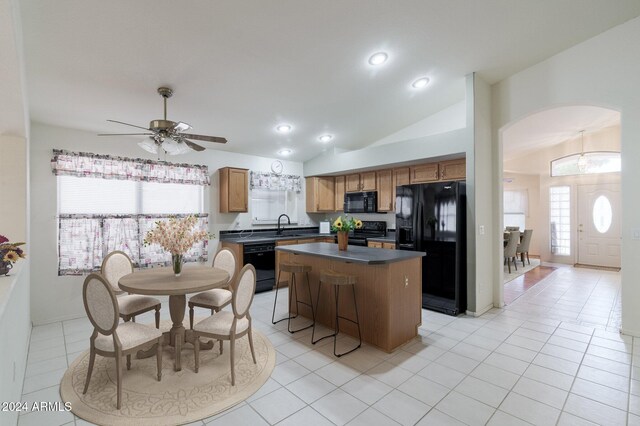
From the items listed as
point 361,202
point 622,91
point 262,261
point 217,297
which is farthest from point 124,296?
point 622,91

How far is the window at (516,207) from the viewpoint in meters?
8.35

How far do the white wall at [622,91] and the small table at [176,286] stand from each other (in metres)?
4.23

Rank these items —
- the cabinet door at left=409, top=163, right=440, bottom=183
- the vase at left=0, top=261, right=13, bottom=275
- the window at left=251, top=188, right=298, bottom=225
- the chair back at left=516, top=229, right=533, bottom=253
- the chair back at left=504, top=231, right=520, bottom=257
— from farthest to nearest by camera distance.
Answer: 1. the chair back at left=516, top=229, right=533, bottom=253
2. the chair back at left=504, top=231, right=520, bottom=257
3. the window at left=251, top=188, right=298, bottom=225
4. the cabinet door at left=409, top=163, right=440, bottom=183
5. the vase at left=0, top=261, right=13, bottom=275

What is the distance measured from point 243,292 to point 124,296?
5.46 ft

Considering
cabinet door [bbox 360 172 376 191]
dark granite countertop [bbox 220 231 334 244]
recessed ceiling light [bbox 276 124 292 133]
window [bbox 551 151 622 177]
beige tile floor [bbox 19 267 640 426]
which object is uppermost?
recessed ceiling light [bbox 276 124 292 133]

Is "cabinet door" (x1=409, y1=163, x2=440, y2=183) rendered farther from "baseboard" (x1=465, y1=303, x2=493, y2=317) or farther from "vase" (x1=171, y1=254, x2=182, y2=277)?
"vase" (x1=171, y1=254, x2=182, y2=277)

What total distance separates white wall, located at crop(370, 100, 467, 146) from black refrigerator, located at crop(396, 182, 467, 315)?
1.16 meters

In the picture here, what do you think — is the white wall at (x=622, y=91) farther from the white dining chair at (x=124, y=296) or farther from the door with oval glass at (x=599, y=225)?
the white dining chair at (x=124, y=296)

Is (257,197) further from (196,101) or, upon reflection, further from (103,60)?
(103,60)

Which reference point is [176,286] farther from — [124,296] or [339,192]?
[339,192]

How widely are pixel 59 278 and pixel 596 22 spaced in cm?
682

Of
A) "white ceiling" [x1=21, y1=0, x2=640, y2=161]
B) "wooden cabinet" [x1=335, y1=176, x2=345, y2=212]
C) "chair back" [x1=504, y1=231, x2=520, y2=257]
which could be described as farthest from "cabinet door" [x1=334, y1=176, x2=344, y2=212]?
"chair back" [x1=504, y1=231, x2=520, y2=257]

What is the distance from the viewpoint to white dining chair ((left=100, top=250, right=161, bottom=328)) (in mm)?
2820

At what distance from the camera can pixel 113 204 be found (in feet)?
13.3
